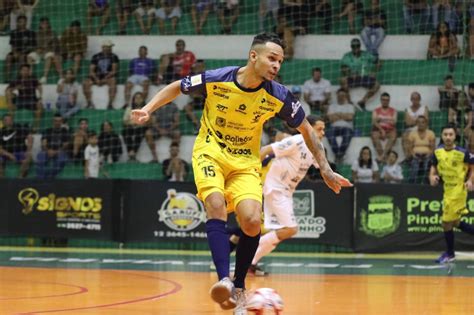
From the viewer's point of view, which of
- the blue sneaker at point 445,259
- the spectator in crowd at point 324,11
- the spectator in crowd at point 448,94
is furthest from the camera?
the spectator in crowd at point 324,11

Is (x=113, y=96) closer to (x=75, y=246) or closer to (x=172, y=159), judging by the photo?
(x=172, y=159)

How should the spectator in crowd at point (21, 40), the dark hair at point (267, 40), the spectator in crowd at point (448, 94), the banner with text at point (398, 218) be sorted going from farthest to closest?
1. the spectator in crowd at point (21, 40)
2. the spectator in crowd at point (448, 94)
3. the banner with text at point (398, 218)
4. the dark hair at point (267, 40)

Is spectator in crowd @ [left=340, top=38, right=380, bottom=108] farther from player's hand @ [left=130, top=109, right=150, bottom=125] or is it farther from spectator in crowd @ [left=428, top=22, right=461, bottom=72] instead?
player's hand @ [left=130, top=109, right=150, bottom=125]

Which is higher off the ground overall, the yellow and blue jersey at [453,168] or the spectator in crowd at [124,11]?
the spectator in crowd at [124,11]

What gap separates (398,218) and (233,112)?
10.2 metres

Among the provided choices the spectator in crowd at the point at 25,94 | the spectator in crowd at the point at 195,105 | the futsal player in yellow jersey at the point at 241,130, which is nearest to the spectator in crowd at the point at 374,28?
the spectator in crowd at the point at 195,105

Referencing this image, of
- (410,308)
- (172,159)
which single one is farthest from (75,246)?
(410,308)

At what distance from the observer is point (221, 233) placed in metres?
8.19

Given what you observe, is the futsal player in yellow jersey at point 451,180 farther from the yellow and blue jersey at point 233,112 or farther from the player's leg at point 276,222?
the yellow and blue jersey at point 233,112

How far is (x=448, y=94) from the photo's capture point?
68.1 feet

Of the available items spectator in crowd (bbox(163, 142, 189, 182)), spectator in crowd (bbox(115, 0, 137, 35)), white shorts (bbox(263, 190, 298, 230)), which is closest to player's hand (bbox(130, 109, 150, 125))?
white shorts (bbox(263, 190, 298, 230))

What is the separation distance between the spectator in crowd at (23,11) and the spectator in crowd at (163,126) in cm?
474

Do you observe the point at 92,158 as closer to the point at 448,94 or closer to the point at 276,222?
the point at 276,222

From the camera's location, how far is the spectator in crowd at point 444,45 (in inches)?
838
